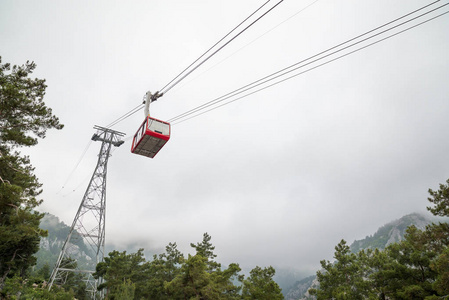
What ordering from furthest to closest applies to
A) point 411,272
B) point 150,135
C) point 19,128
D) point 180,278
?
point 180,278
point 411,272
point 19,128
point 150,135

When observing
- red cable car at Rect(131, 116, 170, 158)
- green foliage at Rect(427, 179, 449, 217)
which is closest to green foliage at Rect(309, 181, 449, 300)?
green foliage at Rect(427, 179, 449, 217)

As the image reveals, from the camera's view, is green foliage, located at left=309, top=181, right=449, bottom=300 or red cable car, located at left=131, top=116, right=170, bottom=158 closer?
red cable car, located at left=131, top=116, right=170, bottom=158

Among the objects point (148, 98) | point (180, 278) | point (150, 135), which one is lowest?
point (180, 278)

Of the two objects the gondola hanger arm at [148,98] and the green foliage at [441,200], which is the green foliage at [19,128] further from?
the green foliage at [441,200]

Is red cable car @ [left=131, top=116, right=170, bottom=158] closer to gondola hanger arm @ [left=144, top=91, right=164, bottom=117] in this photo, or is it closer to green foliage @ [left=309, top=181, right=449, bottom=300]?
gondola hanger arm @ [left=144, top=91, right=164, bottom=117]

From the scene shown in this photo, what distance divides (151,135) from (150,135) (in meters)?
0.07

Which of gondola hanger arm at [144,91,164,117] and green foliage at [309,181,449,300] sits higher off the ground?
gondola hanger arm at [144,91,164,117]

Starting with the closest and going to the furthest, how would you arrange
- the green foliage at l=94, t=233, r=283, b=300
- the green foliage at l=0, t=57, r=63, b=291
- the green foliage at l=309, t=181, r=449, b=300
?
the green foliage at l=0, t=57, r=63, b=291
the green foliage at l=309, t=181, r=449, b=300
the green foliage at l=94, t=233, r=283, b=300

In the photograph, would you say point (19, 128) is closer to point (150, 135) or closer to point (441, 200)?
→ point (150, 135)

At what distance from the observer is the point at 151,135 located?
1723cm

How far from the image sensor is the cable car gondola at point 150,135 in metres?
17.3

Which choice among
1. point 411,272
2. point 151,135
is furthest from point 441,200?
point 151,135

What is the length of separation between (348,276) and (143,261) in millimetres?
40203

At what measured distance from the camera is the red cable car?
17.3m
